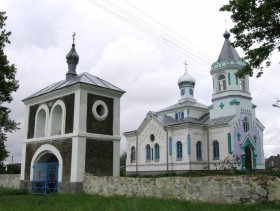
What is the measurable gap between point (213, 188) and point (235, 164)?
60.3 ft

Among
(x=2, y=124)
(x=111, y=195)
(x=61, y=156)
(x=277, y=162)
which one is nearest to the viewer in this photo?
(x=111, y=195)

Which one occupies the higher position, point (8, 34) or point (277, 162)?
point (8, 34)

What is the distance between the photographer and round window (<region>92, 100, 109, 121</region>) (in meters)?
17.1

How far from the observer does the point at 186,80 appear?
37.8 metres

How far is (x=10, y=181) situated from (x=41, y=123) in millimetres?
6649

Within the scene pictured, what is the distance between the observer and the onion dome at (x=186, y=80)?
3775cm

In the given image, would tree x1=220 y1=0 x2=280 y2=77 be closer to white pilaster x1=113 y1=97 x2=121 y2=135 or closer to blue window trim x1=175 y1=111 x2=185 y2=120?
white pilaster x1=113 y1=97 x2=121 y2=135

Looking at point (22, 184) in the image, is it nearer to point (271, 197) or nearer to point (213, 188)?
point (213, 188)

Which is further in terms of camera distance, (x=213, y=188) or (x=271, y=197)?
(x=213, y=188)

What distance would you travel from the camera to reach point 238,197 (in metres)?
10.3

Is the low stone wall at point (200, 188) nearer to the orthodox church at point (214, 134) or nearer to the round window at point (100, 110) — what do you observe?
the round window at point (100, 110)

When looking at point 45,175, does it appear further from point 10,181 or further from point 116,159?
point 10,181

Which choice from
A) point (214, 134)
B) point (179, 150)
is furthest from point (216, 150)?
point (179, 150)

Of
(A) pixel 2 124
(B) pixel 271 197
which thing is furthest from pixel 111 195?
(A) pixel 2 124
